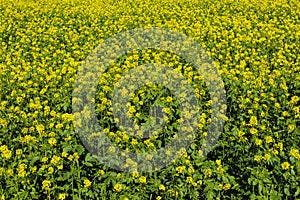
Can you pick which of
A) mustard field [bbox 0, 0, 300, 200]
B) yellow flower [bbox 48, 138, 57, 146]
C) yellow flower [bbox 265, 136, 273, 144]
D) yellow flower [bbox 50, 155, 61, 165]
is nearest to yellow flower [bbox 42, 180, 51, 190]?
mustard field [bbox 0, 0, 300, 200]

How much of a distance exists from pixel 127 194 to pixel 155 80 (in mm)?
2980

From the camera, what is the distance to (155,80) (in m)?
6.47

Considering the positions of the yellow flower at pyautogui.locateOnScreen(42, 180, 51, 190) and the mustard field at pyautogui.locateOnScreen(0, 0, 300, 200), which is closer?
the yellow flower at pyautogui.locateOnScreen(42, 180, 51, 190)

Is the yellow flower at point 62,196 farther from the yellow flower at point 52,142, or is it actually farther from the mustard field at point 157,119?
the yellow flower at point 52,142

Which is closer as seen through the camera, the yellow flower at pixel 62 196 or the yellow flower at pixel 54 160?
the yellow flower at pixel 62 196

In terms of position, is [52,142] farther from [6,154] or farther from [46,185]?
[46,185]

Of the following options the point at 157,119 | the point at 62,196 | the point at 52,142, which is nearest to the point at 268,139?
the point at 157,119

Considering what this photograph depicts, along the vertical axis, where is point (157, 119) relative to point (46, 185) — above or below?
above

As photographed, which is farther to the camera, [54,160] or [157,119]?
[157,119]

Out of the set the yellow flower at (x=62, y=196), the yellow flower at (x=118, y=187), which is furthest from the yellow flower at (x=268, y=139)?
the yellow flower at (x=62, y=196)

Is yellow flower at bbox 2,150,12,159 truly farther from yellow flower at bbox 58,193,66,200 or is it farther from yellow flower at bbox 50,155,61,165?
yellow flower at bbox 58,193,66,200

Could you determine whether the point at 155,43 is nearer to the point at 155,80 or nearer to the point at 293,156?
the point at 155,80

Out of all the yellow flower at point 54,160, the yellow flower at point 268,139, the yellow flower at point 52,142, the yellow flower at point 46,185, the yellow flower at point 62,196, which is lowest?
the yellow flower at point 62,196

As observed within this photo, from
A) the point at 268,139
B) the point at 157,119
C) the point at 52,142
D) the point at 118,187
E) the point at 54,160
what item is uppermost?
the point at 157,119
